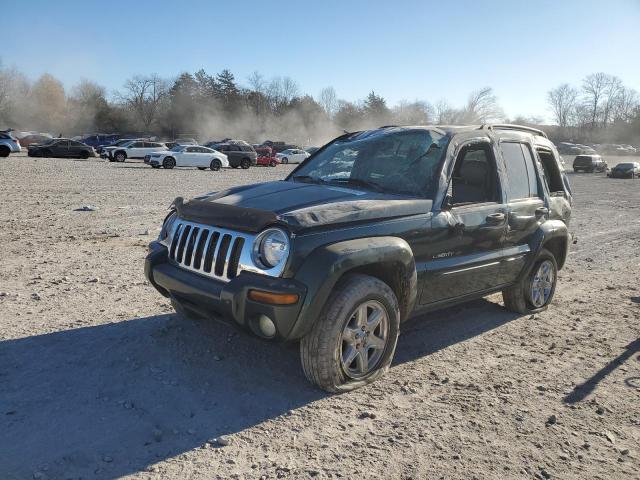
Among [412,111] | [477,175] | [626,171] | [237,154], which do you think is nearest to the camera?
[477,175]

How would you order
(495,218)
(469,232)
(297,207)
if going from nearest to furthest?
(297,207) < (469,232) < (495,218)

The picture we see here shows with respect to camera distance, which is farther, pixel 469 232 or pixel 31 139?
pixel 31 139

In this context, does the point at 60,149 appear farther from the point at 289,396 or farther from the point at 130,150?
the point at 289,396

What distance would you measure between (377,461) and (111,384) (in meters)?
1.90

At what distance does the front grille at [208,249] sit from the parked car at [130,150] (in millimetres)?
32793

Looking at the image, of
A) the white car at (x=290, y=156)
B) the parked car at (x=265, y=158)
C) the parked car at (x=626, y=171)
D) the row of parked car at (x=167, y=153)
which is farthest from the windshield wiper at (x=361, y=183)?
the white car at (x=290, y=156)

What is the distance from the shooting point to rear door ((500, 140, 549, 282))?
Result: 188 inches

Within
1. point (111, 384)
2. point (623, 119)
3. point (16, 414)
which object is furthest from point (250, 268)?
point (623, 119)

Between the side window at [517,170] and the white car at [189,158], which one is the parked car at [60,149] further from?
the side window at [517,170]

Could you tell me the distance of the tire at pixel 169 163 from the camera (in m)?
28.9

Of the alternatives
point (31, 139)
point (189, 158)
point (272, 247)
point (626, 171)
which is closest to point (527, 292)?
point (272, 247)

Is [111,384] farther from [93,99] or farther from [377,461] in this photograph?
[93,99]

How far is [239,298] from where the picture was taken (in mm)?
3180

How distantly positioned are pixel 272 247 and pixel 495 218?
7.31 ft
